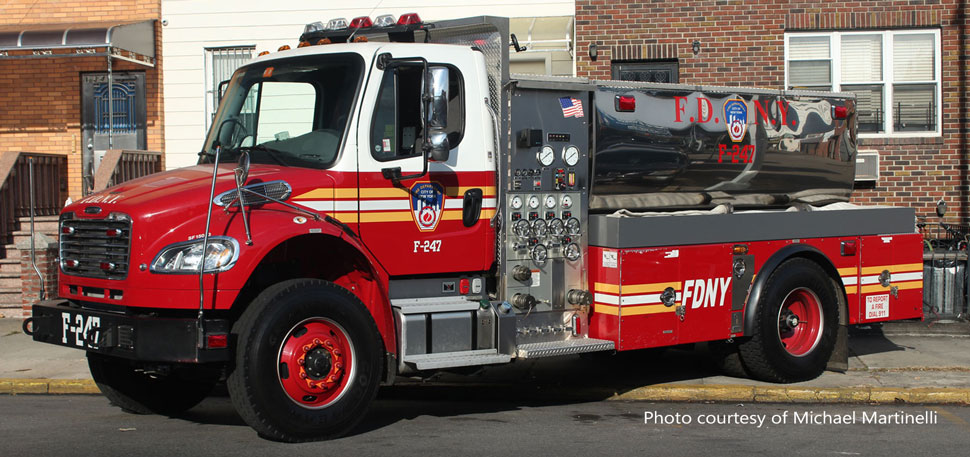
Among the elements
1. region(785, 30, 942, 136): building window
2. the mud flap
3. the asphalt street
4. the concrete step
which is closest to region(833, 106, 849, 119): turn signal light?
the mud flap

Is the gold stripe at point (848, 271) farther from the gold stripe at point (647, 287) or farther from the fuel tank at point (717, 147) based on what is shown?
the gold stripe at point (647, 287)

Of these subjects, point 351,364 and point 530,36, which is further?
point 530,36

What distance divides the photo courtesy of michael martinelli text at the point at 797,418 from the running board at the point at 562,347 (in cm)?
61

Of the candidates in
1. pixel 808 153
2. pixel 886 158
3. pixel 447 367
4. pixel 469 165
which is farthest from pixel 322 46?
pixel 886 158

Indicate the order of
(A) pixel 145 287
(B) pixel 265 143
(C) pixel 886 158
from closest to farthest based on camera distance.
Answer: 1. (A) pixel 145 287
2. (B) pixel 265 143
3. (C) pixel 886 158

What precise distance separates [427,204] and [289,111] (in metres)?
1.18

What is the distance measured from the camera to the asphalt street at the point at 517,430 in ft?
22.0

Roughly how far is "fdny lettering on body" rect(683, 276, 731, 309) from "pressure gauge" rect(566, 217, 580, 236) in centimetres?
101

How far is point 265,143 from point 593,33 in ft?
27.0

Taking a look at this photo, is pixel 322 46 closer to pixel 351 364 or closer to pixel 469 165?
pixel 469 165

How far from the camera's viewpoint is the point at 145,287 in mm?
6445

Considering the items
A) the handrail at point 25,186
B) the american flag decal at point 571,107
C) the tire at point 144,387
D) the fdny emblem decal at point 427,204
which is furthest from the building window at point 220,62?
the fdny emblem decal at point 427,204

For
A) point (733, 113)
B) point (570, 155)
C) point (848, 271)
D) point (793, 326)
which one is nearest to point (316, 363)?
point (570, 155)

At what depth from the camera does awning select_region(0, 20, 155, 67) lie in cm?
1460
